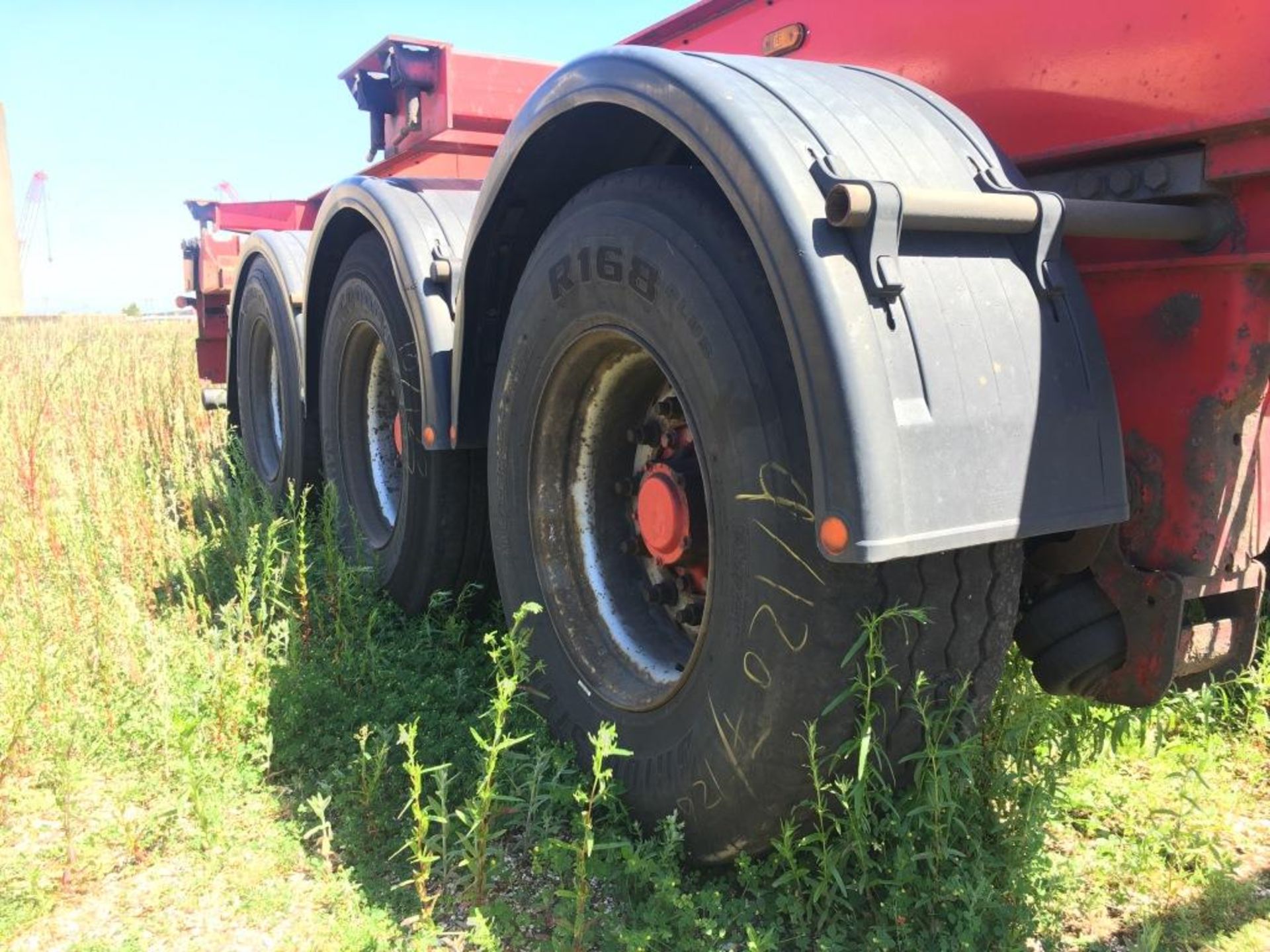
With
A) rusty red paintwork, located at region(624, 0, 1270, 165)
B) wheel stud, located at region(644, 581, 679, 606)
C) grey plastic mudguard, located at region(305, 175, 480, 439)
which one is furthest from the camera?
grey plastic mudguard, located at region(305, 175, 480, 439)

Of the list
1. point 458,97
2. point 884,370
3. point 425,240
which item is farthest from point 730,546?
point 458,97

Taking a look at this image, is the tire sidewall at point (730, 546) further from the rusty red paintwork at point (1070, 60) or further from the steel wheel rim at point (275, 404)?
the steel wheel rim at point (275, 404)

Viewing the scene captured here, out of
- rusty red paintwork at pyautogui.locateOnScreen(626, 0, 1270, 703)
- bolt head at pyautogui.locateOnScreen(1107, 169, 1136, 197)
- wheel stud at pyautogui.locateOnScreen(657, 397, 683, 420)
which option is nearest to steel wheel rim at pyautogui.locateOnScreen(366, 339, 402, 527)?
wheel stud at pyautogui.locateOnScreen(657, 397, 683, 420)

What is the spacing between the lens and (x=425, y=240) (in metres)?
3.15

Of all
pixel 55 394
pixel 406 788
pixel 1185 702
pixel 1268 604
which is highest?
pixel 55 394

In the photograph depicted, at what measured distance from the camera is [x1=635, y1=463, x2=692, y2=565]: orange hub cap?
6.88 feet

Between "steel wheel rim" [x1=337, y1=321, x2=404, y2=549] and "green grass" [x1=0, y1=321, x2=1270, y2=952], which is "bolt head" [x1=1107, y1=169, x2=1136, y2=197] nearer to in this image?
"green grass" [x1=0, y1=321, x2=1270, y2=952]

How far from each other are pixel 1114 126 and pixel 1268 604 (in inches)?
67.8

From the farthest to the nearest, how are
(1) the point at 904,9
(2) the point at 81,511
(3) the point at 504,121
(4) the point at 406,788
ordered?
1. (3) the point at 504,121
2. (2) the point at 81,511
3. (4) the point at 406,788
4. (1) the point at 904,9

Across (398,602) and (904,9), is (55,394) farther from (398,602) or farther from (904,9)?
(904,9)

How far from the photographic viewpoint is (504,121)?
14.2 feet

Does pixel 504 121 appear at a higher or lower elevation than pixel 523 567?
higher

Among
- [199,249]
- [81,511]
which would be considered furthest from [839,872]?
[199,249]

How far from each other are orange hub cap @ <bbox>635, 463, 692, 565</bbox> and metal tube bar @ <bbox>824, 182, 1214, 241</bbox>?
74cm
